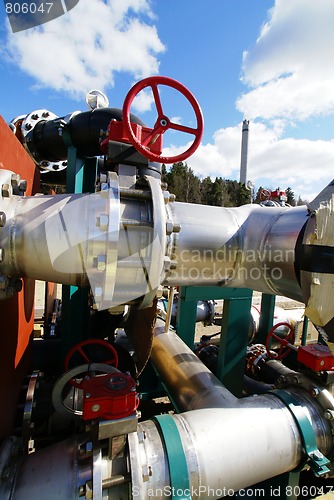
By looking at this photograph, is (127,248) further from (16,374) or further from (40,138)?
(40,138)

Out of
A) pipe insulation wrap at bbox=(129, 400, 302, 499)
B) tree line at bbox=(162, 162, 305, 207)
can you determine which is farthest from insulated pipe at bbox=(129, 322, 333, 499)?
tree line at bbox=(162, 162, 305, 207)

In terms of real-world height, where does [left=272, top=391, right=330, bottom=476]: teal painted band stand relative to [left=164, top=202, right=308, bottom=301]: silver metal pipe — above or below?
below

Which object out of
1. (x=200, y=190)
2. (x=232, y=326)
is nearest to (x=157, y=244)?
(x=232, y=326)

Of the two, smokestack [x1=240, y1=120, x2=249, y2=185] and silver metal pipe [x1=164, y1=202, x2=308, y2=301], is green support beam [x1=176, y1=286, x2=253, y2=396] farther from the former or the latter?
smokestack [x1=240, y1=120, x2=249, y2=185]

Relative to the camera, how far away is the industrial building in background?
69cm

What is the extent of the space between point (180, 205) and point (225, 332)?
37.2 inches

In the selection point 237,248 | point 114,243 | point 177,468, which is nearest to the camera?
point 114,243

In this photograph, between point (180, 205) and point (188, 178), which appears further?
point (188, 178)

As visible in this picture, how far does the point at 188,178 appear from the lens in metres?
24.2

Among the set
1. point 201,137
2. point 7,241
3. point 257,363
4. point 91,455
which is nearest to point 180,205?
point 201,137

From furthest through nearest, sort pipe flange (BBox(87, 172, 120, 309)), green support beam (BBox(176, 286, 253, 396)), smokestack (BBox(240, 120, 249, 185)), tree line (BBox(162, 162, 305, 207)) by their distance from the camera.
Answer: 1. tree line (BBox(162, 162, 305, 207))
2. smokestack (BBox(240, 120, 249, 185))
3. green support beam (BBox(176, 286, 253, 396))
4. pipe flange (BBox(87, 172, 120, 309))

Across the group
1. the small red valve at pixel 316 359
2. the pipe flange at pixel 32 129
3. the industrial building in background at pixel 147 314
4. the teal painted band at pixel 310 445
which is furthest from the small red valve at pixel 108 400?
the pipe flange at pixel 32 129

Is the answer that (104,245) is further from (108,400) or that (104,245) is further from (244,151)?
(244,151)

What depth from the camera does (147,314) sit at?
41.1 inches
